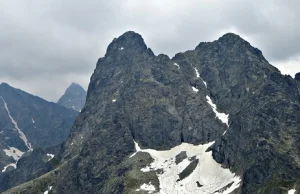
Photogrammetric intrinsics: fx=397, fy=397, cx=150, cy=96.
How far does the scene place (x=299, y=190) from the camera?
19388 centimetres

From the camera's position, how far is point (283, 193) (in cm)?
19812

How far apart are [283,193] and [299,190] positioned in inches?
318
